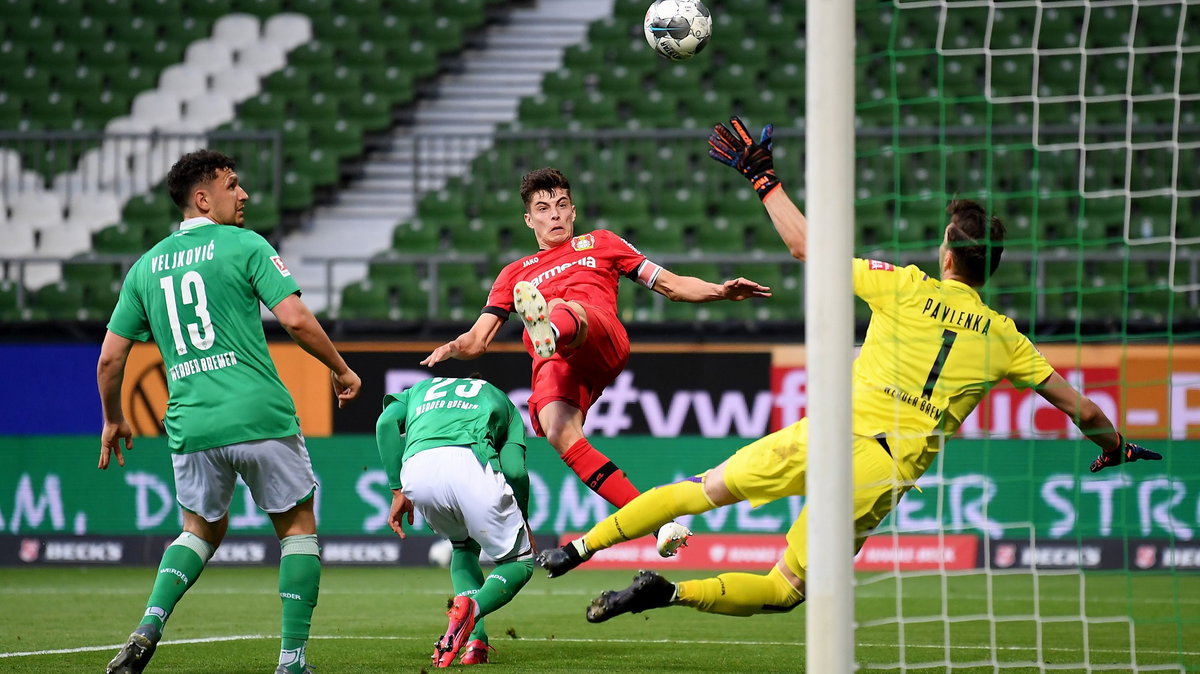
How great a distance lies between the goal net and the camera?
660cm

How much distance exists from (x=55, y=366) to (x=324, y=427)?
8.58 ft

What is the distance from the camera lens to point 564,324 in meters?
6.44

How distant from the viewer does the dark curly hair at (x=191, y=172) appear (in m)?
5.67

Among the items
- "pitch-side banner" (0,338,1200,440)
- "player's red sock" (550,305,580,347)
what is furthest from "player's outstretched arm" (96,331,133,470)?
"pitch-side banner" (0,338,1200,440)

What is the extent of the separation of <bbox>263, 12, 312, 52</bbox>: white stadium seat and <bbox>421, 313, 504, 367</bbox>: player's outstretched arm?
44.4 feet

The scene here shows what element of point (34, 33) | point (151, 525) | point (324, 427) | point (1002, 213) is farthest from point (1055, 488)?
point (34, 33)

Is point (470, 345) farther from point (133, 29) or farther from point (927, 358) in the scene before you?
point (133, 29)

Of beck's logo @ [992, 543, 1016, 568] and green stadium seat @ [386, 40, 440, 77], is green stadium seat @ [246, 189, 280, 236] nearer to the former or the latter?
green stadium seat @ [386, 40, 440, 77]

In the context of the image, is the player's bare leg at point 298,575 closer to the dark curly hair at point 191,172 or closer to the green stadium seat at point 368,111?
the dark curly hair at point 191,172

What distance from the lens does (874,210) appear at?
15625 millimetres

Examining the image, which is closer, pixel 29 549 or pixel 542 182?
pixel 542 182

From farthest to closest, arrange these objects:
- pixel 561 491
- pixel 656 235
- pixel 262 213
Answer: pixel 262 213 < pixel 656 235 < pixel 561 491

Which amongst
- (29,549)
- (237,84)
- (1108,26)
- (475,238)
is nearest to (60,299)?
(29,549)

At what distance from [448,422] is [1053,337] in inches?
111
